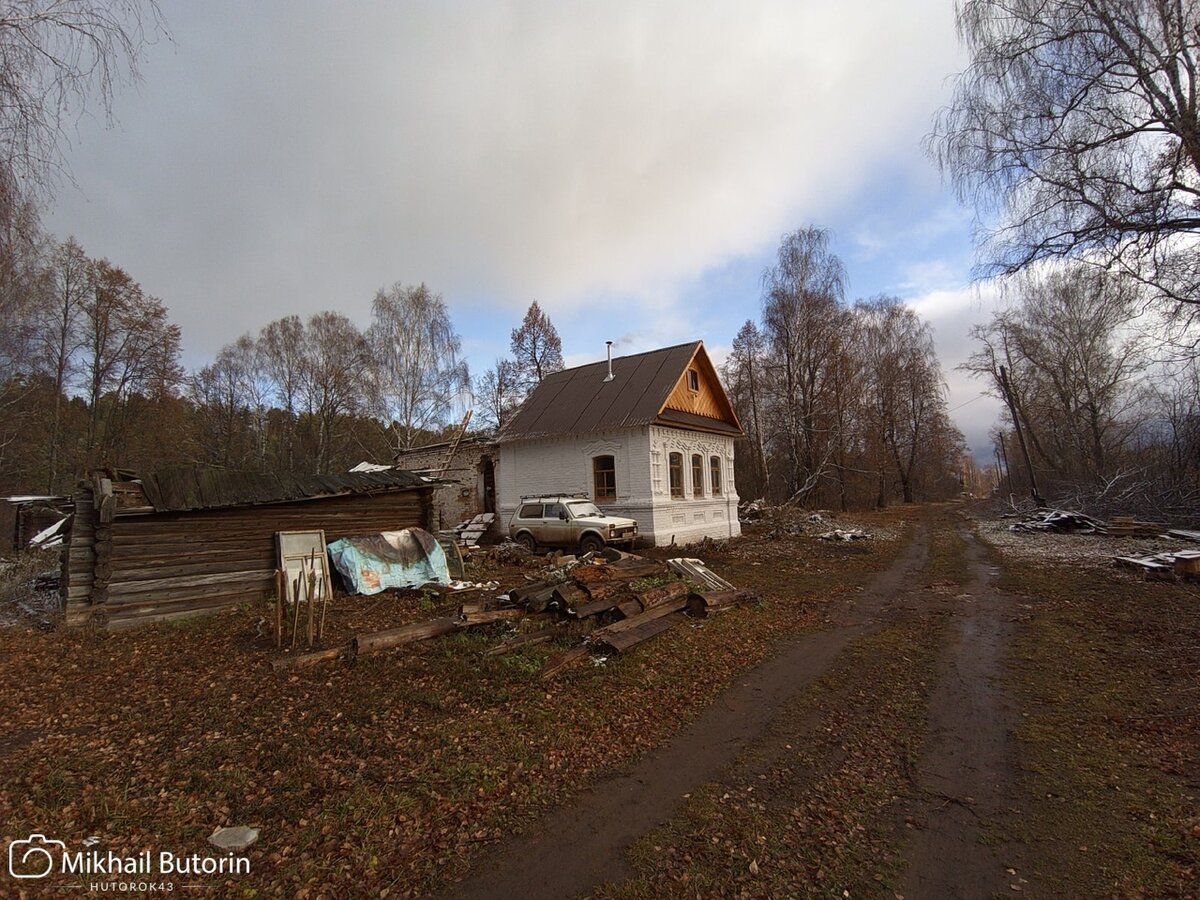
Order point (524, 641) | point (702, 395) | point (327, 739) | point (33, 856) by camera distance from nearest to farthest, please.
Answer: point (33, 856) → point (327, 739) → point (524, 641) → point (702, 395)

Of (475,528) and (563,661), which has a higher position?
(475,528)

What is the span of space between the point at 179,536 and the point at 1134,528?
2653cm

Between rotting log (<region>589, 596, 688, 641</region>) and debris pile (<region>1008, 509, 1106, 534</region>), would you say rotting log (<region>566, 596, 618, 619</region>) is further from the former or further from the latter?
debris pile (<region>1008, 509, 1106, 534</region>)

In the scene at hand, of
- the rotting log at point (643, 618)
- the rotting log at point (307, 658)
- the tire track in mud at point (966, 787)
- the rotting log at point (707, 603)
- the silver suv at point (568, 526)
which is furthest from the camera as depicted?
the silver suv at point (568, 526)

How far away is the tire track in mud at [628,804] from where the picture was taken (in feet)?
10.5

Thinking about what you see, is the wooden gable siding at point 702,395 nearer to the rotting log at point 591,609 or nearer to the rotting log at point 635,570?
the rotting log at point 635,570

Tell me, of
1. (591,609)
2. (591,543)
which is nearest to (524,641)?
(591,609)

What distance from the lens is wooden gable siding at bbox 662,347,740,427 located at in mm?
20812

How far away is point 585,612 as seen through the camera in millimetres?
8508

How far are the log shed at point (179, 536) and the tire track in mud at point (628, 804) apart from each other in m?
9.33

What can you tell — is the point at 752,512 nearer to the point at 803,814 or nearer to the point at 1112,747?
the point at 1112,747

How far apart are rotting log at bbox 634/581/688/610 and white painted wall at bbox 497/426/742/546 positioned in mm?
8837

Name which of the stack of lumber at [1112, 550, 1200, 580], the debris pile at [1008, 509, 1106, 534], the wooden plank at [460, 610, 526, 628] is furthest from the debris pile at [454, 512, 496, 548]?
the debris pile at [1008, 509, 1106, 534]

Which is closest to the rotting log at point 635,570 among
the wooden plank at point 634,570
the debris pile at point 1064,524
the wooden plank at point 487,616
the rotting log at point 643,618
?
the wooden plank at point 634,570
